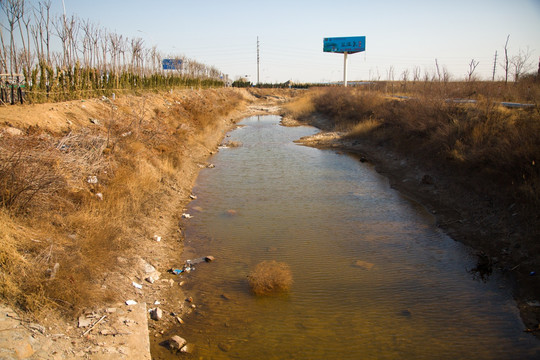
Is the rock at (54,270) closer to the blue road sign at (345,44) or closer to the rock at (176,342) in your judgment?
the rock at (176,342)

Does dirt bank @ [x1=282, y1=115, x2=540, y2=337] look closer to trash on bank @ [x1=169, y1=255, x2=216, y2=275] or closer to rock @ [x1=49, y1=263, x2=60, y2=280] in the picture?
trash on bank @ [x1=169, y1=255, x2=216, y2=275]

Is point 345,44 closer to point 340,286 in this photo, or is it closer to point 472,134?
point 472,134

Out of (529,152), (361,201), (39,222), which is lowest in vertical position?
(361,201)

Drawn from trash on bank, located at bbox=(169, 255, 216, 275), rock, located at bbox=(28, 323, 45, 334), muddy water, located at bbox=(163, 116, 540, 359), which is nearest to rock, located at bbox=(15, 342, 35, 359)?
rock, located at bbox=(28, 323, 45, 334)

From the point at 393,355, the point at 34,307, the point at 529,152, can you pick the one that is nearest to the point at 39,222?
the point at 34,307

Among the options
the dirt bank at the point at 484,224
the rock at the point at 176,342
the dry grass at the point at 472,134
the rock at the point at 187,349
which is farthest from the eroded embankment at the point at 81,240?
the dry grass at the point at 472,134

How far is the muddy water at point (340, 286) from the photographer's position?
541 cm

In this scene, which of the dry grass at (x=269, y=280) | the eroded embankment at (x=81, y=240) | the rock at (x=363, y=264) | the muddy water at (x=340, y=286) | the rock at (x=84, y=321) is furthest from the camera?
the rock at (x=363, y=264)

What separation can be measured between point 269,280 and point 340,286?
1407 millimetres

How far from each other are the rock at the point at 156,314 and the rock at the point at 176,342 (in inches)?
21.5

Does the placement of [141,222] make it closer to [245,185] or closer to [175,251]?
[175,251]

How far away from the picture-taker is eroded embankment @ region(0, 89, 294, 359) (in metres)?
4.50

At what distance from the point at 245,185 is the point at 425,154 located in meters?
7.56

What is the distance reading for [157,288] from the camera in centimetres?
650
